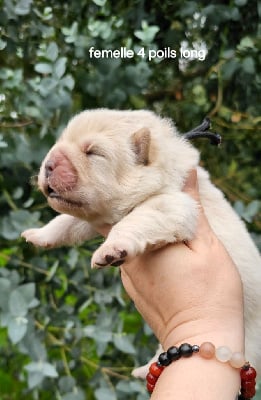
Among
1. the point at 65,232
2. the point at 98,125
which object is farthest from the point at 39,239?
the point at 98,125

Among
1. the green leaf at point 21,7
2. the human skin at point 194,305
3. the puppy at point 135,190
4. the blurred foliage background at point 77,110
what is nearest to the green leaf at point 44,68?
the blurred foliage background at point 77,110

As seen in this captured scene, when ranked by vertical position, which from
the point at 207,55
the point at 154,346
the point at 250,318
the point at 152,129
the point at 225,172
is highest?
the point at 152,129


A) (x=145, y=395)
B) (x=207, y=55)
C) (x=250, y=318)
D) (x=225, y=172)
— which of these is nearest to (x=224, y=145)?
(x=225, y=172)

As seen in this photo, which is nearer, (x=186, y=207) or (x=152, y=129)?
(x=186, y=207)

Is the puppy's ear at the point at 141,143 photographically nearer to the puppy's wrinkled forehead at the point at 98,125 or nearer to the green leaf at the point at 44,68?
the puppy's wrinkled forehead at the point at 98,125

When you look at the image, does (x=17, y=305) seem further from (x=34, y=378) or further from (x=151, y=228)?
(x=151, y=228)

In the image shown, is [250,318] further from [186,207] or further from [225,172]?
[225,172]

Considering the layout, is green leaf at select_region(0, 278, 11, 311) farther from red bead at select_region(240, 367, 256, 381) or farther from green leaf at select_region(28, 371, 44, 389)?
red bead at select_region(240, 367, 256, 381)
